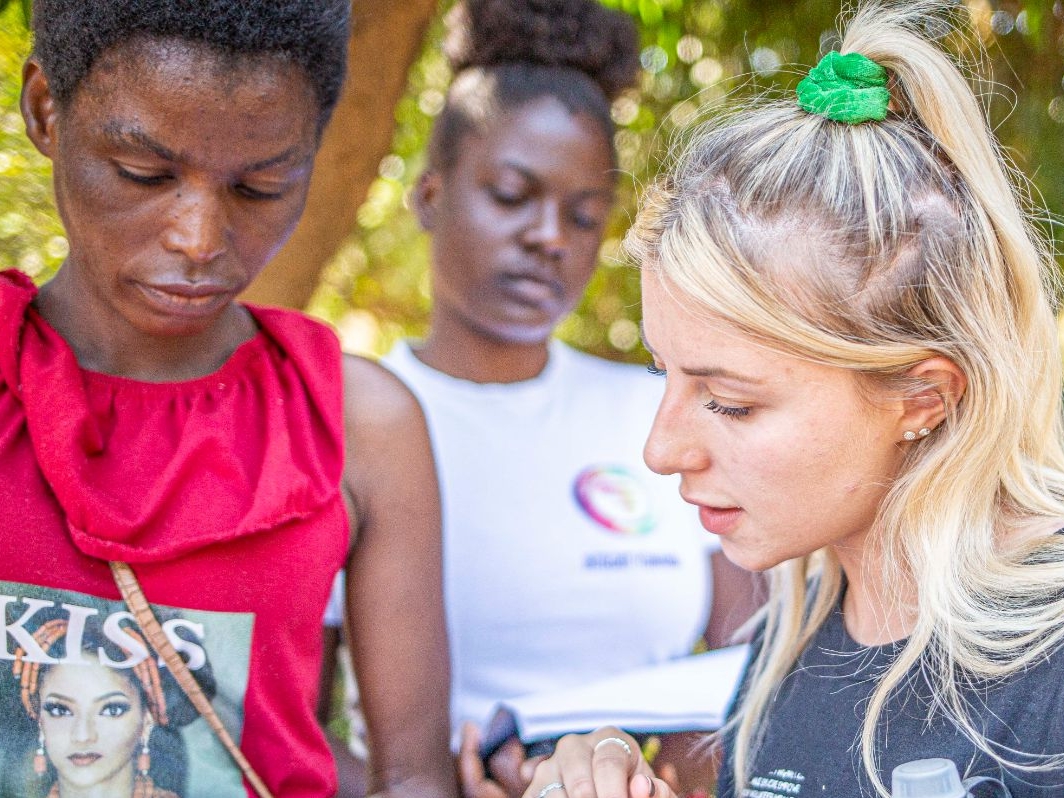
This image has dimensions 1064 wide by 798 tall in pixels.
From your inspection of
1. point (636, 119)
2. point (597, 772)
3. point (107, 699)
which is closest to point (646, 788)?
point (597, 772)

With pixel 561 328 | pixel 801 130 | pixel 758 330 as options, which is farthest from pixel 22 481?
pixel 561 328

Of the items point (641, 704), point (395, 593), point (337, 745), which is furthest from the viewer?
point (337, 745)

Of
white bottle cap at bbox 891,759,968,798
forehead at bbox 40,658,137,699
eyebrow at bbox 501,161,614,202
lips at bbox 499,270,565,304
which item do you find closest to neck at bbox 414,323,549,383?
lips at bbox 499,270,565,304

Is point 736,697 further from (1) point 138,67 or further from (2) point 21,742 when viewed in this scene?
(1) point 138,67

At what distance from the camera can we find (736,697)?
205cm

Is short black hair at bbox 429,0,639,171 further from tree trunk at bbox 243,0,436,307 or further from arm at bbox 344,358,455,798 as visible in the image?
arm at bbox 344,358,455,798

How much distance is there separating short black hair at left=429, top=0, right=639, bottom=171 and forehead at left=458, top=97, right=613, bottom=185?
4 centimetres

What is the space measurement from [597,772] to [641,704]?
640 mm

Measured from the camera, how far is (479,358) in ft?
9.89

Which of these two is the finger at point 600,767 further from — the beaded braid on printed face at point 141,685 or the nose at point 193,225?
the nose at point 193,225

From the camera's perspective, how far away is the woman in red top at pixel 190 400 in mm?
1687

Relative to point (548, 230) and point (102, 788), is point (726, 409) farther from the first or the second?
point (548, 230)

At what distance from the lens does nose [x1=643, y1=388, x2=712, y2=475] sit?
1.65 meters

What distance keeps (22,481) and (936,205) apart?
1.34m
